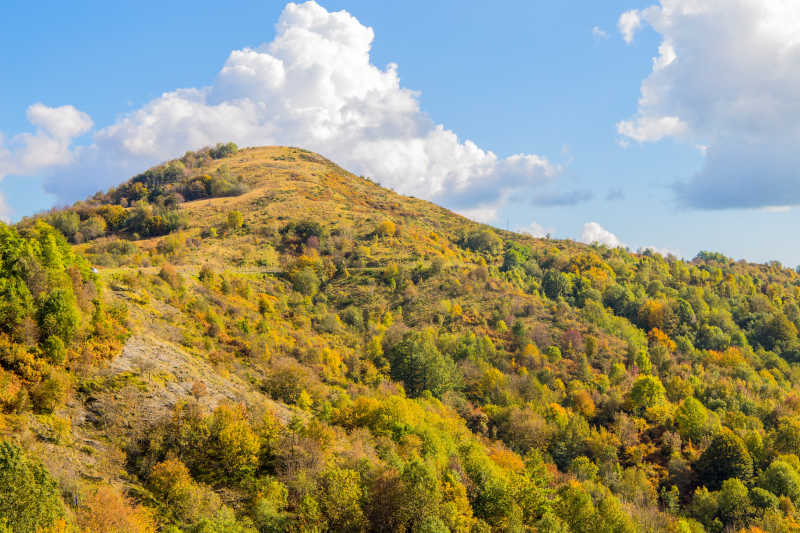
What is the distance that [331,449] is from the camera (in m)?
36.3

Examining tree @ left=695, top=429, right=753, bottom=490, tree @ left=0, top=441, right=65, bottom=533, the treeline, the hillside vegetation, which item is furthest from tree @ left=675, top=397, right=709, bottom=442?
the treeline

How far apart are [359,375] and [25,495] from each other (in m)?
45.4

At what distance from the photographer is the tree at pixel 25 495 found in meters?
20.6

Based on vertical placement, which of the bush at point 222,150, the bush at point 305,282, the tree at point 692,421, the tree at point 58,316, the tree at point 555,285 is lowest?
the tree at point 692,421

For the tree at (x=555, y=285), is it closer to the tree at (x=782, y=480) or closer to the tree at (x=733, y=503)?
the tree at (x=782, y=480)

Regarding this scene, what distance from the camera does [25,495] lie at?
21.0 m

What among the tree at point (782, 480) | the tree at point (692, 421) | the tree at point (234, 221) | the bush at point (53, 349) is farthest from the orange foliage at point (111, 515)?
the tree at point (234, 221)

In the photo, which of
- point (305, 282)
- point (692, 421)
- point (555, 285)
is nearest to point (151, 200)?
point (305, 282)

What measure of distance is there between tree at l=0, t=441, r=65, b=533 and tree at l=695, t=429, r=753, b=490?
235ft

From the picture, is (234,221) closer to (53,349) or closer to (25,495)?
(53,349)

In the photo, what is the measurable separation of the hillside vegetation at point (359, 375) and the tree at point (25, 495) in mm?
93

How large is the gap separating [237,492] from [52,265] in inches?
921

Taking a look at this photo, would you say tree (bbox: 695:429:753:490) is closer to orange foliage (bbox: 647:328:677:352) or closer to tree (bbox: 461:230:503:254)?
orange foliage (bbox: 647:328:677:352)

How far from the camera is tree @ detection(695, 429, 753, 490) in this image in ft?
192
